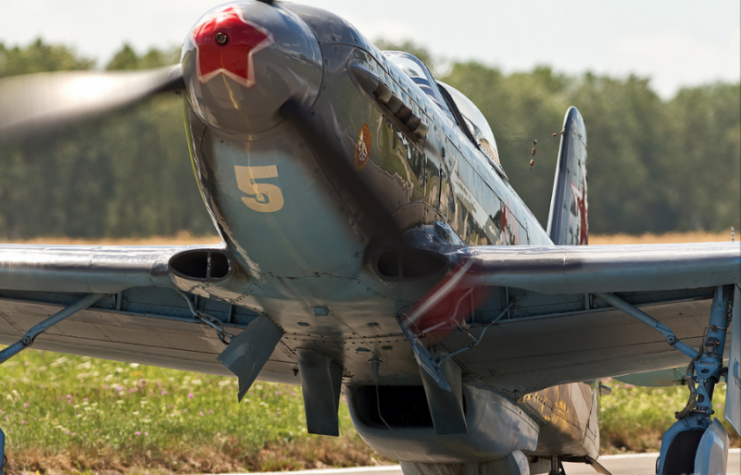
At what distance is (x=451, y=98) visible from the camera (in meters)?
6.94

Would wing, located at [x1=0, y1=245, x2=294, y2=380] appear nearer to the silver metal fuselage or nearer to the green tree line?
the silver metal fuselage

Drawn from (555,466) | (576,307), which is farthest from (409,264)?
(555,466)

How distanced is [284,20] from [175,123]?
2247 cm

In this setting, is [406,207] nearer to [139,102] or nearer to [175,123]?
[139,102]

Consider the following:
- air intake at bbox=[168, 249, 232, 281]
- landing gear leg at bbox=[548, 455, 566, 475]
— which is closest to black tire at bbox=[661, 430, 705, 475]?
air intake at bbox=[168, 249, 232, 281]

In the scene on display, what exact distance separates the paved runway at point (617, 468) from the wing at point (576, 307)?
15.0 feet

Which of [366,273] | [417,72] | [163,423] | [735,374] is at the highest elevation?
[417,72]

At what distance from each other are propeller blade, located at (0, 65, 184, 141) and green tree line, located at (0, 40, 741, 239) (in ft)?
66.0

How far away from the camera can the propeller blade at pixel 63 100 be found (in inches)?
179

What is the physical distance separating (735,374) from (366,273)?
84.3 inches

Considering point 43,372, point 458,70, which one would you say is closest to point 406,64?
point 43,372

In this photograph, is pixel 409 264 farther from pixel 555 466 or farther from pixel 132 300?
pixel 555 466

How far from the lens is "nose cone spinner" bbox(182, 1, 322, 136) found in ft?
12.8

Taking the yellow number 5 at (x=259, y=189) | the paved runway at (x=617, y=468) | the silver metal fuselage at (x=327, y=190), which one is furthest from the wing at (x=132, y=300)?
the paved runway at (x=617, y=468)
